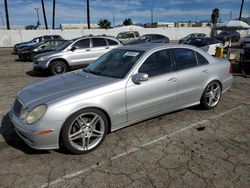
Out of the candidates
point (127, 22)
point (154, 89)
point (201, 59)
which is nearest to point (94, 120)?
point (154, 89)

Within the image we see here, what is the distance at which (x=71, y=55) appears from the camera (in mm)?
9219

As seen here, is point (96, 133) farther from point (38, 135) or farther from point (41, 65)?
point (41, 65)

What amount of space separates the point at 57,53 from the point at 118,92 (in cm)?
639

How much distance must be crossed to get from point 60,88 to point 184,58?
2439mm

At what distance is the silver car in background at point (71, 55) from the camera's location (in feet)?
29.6

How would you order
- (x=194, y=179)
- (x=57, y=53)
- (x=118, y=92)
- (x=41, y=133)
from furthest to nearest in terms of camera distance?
(x=57, y=53) → (x=118, y=92) → (x=41, y=133) → (x=194, y=179)

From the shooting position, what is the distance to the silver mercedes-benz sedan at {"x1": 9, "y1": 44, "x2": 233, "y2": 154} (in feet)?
10.1

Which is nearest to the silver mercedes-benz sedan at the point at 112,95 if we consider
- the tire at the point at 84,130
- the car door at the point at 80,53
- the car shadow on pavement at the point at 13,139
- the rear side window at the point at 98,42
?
the tire at the point at 84,130

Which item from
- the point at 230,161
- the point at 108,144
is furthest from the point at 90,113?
the point at 230,161

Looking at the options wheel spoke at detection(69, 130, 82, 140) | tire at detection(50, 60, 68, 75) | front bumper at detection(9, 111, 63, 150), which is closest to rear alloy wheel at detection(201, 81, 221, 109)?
wheel spoke at detection(69, 130, 82, 140)

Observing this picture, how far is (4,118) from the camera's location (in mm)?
4777

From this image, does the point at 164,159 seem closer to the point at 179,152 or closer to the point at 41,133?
the point at 179,152

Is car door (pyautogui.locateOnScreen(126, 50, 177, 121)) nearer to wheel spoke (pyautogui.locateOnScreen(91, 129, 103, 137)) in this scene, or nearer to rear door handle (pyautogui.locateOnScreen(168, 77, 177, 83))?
rear door handle (pyautogui.locateOnScreen(168, 77, 177, 83))

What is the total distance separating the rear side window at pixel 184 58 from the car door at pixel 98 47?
5.70 metres
